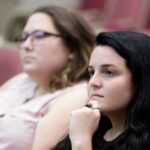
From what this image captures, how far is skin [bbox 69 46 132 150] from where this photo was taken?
4.50ft

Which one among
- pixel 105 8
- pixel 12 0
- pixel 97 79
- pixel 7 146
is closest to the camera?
pixel 97 79

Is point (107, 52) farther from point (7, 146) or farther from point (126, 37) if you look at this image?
point (7, 146)

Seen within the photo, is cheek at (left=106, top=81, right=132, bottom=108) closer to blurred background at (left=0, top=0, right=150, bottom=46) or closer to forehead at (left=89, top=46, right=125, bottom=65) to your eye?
forehead at (left=89, top=46, right=125, bottom=65)

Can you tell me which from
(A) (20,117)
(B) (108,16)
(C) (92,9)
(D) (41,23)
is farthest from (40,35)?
(C) (92,9)

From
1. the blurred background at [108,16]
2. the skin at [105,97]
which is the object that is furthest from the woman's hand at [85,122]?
the blurred background at [108,16]

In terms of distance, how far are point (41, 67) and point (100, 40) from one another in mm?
605

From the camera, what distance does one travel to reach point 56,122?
167 cm

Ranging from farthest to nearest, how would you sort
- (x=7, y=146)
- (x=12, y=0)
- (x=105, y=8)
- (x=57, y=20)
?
1. (x=12, y=0)
2. (x=105, y=8)
3. (x=57, y=20)
4. (x=7, y=146)

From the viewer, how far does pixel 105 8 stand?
4.13 meters

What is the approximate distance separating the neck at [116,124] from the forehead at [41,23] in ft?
2.30

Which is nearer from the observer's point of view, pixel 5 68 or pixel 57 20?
pixel 57 20

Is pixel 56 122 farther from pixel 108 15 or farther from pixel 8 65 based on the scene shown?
pixel 108 15

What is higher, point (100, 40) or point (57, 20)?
point (100, 40)

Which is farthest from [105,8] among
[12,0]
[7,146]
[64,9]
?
[7,146]
